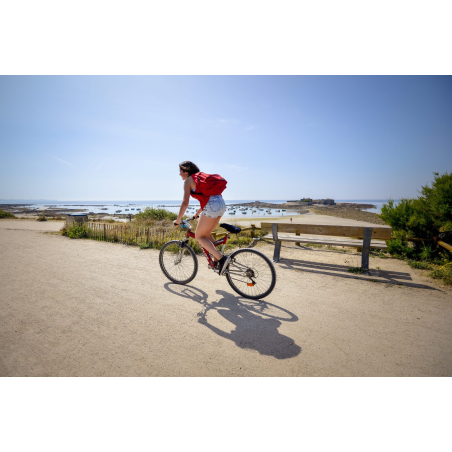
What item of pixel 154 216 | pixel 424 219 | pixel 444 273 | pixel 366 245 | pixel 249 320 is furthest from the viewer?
pixel 154 216

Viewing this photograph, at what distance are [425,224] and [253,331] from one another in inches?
247

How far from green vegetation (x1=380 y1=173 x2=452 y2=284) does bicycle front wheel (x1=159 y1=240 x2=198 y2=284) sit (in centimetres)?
548

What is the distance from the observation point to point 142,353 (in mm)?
2234

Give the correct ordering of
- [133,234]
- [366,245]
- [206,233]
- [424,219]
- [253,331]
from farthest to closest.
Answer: [133,234]
[424,219]
[366,245]
[206,233]
[253,331]

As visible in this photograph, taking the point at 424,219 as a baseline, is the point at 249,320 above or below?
below

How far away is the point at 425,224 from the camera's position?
19.2ft

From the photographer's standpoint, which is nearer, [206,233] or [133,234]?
[206,233]

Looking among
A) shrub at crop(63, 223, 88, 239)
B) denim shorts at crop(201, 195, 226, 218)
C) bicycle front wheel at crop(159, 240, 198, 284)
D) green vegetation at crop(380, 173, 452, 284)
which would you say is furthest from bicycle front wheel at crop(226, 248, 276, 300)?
shrub at crop(63, 223, 88, 239)

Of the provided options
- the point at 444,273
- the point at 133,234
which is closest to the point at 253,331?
the point at 444,273

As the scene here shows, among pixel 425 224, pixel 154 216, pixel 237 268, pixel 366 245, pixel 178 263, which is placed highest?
pixel 425 224

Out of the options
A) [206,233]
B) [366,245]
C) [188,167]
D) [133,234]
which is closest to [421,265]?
[366,245]

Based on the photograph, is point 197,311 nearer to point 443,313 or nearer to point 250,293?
point 250,293

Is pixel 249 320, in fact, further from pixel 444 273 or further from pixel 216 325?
pixel 444 273

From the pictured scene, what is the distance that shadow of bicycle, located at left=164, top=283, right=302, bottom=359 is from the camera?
2.39 m
